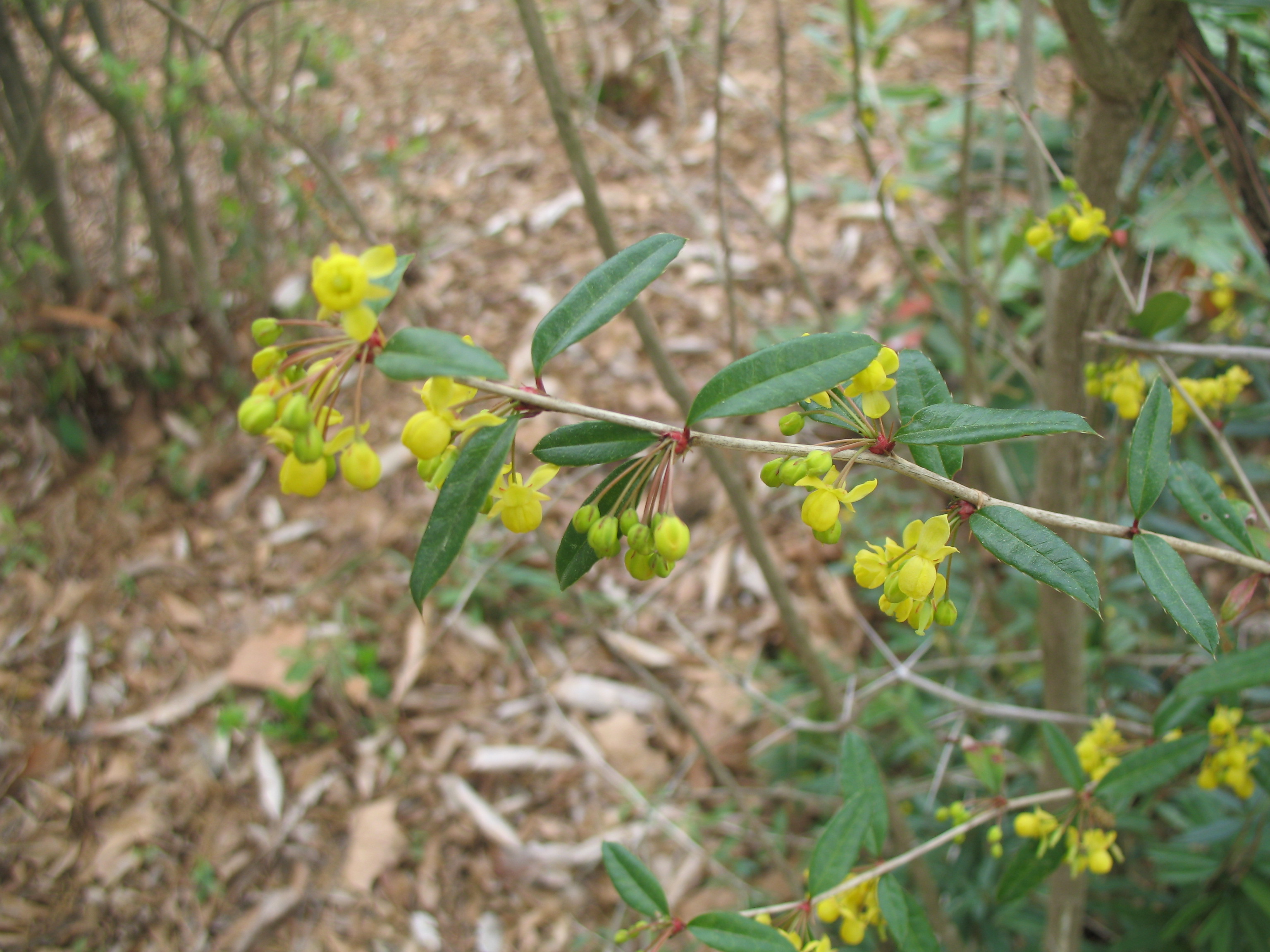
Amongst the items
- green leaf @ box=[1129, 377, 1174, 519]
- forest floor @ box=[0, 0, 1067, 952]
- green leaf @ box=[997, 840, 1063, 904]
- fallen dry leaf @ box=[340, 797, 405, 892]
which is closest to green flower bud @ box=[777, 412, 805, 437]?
green leaf @ box=[1129, 377, 1174, 519]

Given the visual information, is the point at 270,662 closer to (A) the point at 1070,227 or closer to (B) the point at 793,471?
(B) the point at 793,471

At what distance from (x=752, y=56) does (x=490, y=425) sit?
13.0 feet

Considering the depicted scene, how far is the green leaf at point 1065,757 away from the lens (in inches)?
43.2

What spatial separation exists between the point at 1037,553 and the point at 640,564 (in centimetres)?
33

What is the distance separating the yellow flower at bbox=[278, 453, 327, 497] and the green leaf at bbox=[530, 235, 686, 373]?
0.20 metres

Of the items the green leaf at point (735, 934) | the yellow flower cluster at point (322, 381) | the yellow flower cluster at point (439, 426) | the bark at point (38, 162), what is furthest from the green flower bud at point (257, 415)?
the bark at point (38, 162)

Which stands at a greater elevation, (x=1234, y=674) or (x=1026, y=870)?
(x=1234, y=674)

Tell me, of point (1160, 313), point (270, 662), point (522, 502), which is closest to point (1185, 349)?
point (1160, 313)

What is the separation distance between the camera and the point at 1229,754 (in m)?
1.09

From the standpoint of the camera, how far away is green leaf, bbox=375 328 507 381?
1.97 feet

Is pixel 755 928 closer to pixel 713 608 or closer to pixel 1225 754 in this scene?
pixel 1225 754

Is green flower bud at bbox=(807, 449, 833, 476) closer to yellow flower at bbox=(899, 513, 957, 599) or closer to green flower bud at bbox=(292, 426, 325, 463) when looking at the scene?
yellow flower at bbox=(899, 513, 957, 599)

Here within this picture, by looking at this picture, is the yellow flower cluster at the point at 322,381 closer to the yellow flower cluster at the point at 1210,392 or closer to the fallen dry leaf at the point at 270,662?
the yellow flower cluster at the point at 1210,392

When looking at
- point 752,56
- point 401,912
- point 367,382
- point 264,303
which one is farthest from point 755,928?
point 752,56
